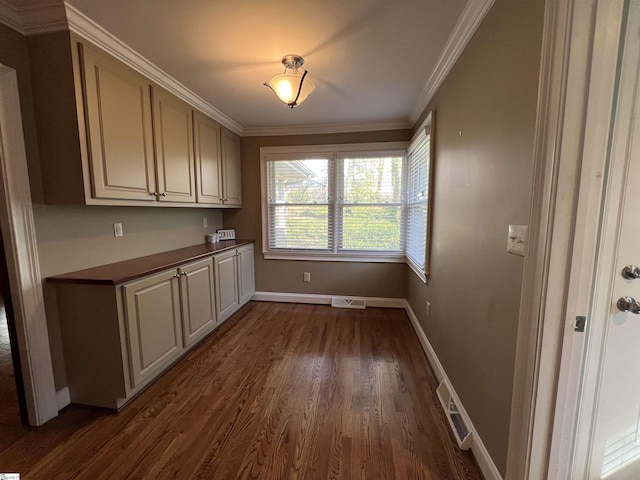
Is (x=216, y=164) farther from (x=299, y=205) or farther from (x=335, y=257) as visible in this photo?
(x=335, y=257)

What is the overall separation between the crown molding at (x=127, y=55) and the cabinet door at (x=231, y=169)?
18.3 inches

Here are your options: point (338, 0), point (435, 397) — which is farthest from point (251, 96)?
point (435, 397)

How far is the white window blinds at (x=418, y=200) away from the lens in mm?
2504

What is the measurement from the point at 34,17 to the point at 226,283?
2.35 metres

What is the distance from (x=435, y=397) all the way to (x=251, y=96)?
2.99 metres

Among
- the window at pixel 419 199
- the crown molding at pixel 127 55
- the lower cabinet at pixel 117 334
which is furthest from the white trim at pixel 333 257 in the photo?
the crown molding at pixel 127 55

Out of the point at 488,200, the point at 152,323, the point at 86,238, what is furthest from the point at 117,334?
the point at 488,200

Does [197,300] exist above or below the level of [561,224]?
below

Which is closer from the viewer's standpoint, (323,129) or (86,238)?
(86,238)

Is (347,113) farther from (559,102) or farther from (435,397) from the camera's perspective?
(435,397)

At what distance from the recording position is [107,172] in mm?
1711

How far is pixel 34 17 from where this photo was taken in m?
1.45

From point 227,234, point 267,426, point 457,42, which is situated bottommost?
point 267,426

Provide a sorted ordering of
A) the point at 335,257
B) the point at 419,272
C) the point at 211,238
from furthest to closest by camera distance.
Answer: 1. the point at 335,257
2. the point at 211,238
3. the point at 419,272
